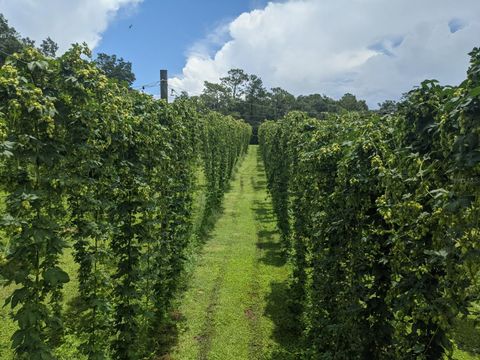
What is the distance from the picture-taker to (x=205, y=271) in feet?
34.8

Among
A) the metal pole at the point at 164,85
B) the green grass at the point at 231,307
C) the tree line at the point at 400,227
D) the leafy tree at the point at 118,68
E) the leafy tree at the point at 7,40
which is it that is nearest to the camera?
the tree line at the point at 400,227

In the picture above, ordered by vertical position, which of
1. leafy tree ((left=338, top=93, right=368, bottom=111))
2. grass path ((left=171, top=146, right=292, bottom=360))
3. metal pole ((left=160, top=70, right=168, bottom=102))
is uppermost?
leafy tree ((left=338, top=93, right=368, bottom=111))

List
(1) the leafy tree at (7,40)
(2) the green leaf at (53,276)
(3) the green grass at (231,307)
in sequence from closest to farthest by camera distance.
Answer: (2) the green leaf at (53,276) → (3) the green grass at (231,307) → (1) the leafy tree at (7,40)

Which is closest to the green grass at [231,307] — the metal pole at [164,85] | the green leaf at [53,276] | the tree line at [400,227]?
the green leaf at [53,276]

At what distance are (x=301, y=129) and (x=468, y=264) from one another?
25.4 ft

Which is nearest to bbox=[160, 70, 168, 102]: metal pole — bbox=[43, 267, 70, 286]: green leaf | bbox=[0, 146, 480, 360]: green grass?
bbox=[0, 146, 480, 360]: green grass

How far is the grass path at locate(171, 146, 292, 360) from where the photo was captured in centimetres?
696

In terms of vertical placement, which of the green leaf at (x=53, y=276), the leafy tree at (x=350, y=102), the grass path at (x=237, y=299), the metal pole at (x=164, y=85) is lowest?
the grass path at (x=237, y=299)

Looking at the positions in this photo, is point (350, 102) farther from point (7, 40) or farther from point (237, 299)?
point (237, 299)

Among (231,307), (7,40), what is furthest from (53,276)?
(7,40)

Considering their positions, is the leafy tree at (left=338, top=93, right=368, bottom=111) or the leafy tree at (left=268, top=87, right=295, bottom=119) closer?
the leafy tree at (left=338, top=93, right=368, bottom=111)

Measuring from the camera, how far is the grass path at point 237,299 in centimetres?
696

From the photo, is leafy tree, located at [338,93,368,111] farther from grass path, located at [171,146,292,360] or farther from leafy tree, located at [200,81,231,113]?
grass path, located at [171,146,292,360]

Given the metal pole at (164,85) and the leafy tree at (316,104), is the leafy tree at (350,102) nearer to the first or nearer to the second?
the leafy tree at (316,104)
